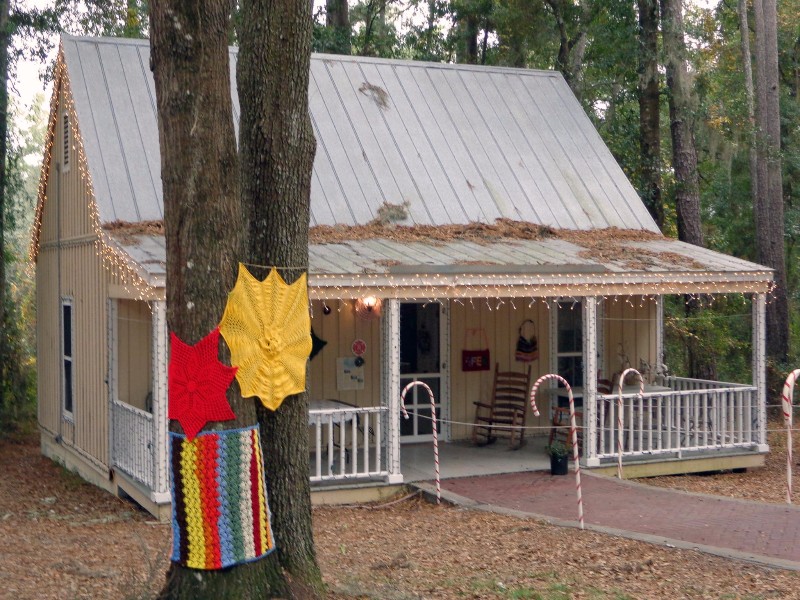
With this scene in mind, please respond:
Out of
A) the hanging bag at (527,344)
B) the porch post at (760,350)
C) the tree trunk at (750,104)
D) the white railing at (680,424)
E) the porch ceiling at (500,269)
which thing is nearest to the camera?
the porch ceiling at (500,269)

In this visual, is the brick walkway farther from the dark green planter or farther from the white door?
the white door

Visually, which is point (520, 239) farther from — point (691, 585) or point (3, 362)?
point (3, 362)

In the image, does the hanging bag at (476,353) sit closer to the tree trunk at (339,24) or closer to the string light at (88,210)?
the string light at (88,210)

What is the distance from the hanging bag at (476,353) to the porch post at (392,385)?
3198mm

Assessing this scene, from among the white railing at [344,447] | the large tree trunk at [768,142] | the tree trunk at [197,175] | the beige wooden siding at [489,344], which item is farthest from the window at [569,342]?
the tree trunk at [197,175]

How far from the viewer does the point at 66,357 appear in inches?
584

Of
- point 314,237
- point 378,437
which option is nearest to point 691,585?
point 378,437

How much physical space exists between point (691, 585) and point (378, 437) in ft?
15.6

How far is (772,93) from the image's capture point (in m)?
20.0

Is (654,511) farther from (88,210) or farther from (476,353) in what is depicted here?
(88,210)

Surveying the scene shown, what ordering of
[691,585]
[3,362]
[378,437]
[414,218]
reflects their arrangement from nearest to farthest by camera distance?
[691,585]
[378,437]
[414,218]
[3,362]

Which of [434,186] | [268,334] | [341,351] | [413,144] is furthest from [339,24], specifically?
[268,334]

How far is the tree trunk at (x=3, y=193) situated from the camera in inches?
711

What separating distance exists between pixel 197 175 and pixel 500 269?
616cm
